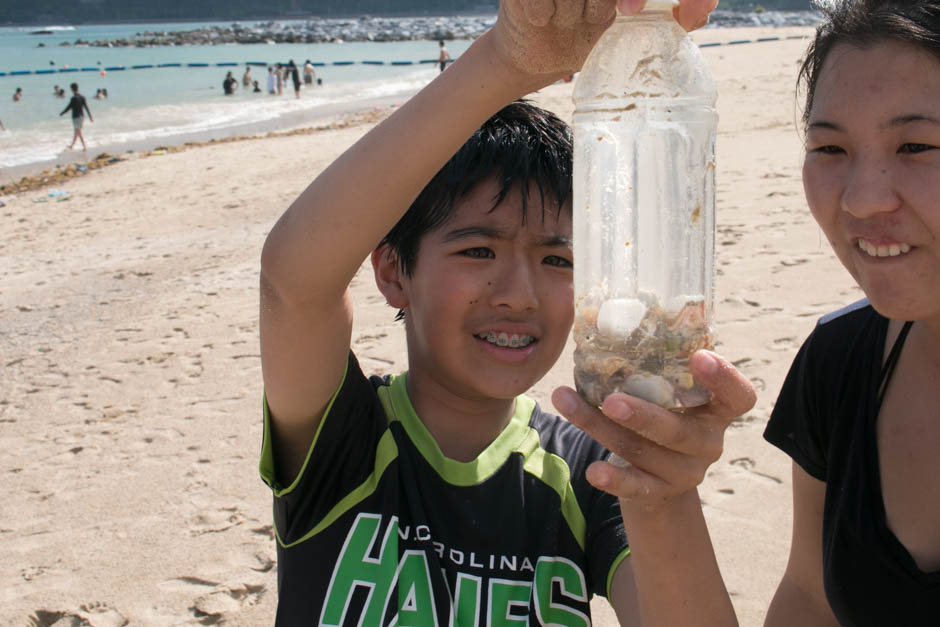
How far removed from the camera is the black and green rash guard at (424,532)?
6.14ft

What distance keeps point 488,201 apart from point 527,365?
16.6 inches

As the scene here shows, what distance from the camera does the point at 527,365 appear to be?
78.2 inches

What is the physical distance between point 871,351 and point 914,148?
2.16 ft

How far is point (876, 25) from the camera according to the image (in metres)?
1.76

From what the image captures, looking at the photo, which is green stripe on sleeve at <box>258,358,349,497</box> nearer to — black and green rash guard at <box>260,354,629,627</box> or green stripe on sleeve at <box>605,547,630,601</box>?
black and green rash guard at <box>260,354,629,627</box>

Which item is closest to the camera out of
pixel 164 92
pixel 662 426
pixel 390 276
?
pixel 662 426

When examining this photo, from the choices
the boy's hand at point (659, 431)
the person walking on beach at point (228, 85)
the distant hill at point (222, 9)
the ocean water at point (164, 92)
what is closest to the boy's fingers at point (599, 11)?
the boy's hand at point (659, 431)

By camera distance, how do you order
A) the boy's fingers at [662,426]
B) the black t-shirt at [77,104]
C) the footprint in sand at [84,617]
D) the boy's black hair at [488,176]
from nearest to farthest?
the boy's fingers at [662,426], the boy's black hair at [488,176], the footprint in sand at [84,617], the black t-shirt at [77,104]

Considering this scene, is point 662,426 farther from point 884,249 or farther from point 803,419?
point 803,419

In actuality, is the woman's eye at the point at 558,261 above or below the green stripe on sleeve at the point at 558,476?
above

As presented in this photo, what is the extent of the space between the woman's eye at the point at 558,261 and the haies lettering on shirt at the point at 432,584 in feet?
2.31

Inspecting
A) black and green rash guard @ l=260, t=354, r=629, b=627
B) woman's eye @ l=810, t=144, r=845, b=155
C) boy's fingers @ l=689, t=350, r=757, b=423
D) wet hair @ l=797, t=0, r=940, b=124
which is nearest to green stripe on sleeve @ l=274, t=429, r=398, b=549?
black and green rash guard @ l=260, t=354, r=629, b=627

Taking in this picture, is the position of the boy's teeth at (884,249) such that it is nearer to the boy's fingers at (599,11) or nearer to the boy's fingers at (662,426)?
the boy's fingers at (662,426)

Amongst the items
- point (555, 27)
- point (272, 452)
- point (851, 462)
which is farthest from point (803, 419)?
point (272, 452)
